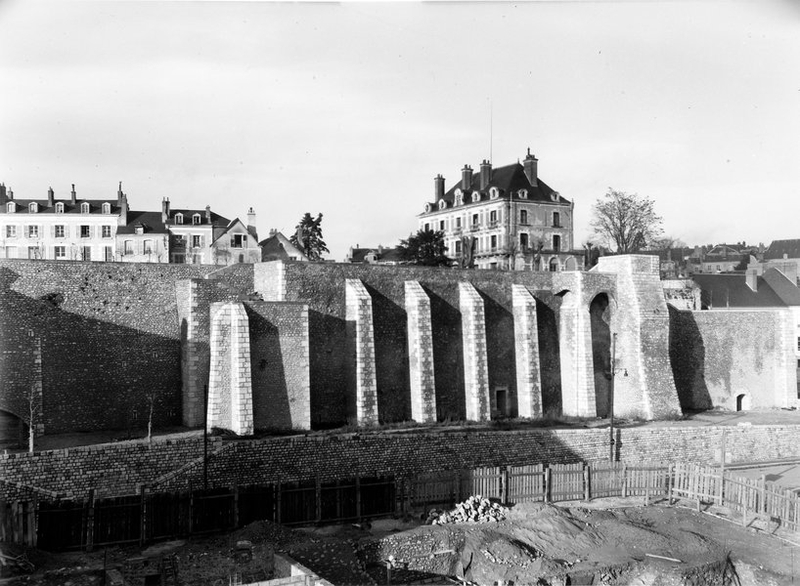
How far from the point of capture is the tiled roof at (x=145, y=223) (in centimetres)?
5888

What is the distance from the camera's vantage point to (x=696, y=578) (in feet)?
63.0

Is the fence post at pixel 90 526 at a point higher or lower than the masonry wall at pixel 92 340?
lower

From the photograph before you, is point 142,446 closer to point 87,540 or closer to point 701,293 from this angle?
point 87,540

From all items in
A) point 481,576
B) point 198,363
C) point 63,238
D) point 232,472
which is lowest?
point 481,576

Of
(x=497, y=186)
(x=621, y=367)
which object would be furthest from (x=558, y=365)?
(x=497, y=186)

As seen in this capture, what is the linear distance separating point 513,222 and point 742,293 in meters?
17.7

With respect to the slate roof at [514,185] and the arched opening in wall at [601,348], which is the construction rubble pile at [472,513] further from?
the slate roof at [514,185]

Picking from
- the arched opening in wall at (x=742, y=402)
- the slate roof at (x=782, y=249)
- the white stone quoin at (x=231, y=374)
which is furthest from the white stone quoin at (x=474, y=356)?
the slate roof at (x=782, y=249)

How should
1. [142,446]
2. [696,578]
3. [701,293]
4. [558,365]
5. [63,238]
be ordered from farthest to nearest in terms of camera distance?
[63,238] → [701,293] → [558,365] → [142,446] → [696,578]

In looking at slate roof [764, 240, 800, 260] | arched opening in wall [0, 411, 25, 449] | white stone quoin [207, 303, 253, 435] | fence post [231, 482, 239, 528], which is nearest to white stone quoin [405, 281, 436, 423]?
white stone quoin [207, 303, 253, 435]

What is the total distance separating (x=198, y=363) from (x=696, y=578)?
57.8 ft

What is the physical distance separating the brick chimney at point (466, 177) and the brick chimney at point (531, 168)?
5017 millimetres

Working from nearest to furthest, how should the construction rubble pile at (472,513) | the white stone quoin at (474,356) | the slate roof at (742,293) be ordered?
1. the construction rubble pile at (472,513)
2. the white stone quoin at (474,356)
3. the slate roof at (742,293)

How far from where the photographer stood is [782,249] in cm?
9125
